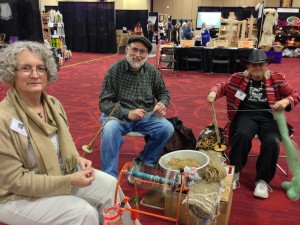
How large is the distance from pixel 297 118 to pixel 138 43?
2.93 m

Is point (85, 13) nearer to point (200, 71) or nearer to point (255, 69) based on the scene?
point (200, 71)

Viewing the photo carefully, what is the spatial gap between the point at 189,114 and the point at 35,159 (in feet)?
10.1

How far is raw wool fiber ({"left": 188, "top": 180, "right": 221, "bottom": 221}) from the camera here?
1.61 m

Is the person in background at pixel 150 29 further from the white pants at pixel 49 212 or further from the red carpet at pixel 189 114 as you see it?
the white pants at pixel 49 212

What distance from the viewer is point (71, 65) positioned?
8.76 meters

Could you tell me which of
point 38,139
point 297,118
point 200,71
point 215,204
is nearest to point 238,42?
point 200,71

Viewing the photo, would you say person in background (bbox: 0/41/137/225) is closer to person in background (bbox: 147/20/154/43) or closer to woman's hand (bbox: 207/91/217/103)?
woman's hand (bbox: 207/91/217/103)

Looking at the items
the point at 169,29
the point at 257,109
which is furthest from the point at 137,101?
the point at 169,29

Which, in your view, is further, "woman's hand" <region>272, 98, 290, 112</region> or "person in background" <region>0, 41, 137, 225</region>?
"woman's hand" <region>272, 98, 290, 112</region>

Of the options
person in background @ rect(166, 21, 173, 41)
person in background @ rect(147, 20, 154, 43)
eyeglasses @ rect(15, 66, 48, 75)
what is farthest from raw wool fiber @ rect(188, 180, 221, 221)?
person in background @ rect(166, 21, 173, 41)

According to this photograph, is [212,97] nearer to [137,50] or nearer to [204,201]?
[137,50]

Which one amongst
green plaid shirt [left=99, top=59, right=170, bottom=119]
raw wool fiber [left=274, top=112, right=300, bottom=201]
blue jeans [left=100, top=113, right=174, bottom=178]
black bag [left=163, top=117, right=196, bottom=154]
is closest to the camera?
raw wool fiber [left=274, top=112, right=300, bottom=201]

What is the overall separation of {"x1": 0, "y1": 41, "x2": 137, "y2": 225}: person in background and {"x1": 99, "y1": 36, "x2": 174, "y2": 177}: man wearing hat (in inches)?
29.6

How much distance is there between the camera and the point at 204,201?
1.63 metres
